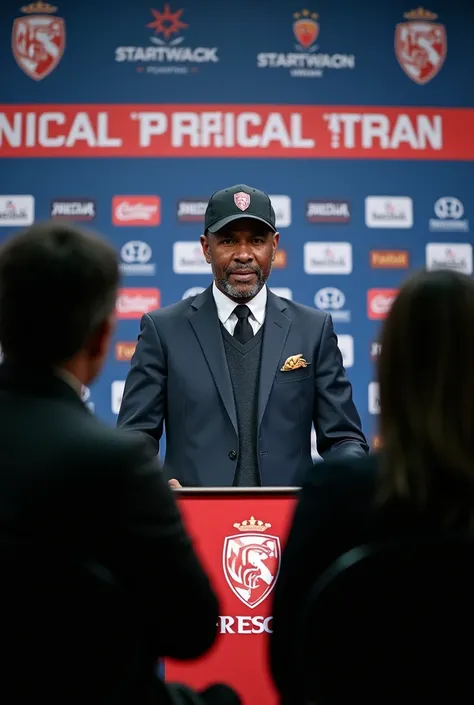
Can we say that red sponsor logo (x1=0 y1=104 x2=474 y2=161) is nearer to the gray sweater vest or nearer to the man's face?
the man's face

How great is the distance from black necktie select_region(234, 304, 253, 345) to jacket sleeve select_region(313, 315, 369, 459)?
0.78ft

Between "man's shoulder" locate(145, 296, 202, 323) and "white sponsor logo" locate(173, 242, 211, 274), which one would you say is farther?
"white sponsor logo" locate(173, 242, 211, 274)

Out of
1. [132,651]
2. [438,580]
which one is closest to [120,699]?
[132,651]

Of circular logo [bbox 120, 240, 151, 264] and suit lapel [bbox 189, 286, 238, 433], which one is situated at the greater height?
circular logo [bbox 120, 240, 151, 264]

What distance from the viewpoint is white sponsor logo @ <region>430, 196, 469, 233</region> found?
15.7ft

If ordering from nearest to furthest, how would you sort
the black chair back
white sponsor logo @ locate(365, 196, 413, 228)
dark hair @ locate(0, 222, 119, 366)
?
1. the black chair back
2. dark hair @ locate(0, 222, 119, 366)
3. white sponsor logo @ locate(365, 196, 413, 228)

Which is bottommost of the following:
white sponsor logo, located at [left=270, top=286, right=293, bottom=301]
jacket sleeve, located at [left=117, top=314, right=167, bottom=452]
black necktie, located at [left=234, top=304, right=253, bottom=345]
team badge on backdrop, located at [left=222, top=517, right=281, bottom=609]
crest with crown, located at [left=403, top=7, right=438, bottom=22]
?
team badge on backdrop, located at [left=222, top=517, right=281, bottom=609]

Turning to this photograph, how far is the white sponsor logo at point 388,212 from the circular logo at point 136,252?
4.17ft

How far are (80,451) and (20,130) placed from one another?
4075mm

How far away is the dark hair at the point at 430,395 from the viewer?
3.45ft

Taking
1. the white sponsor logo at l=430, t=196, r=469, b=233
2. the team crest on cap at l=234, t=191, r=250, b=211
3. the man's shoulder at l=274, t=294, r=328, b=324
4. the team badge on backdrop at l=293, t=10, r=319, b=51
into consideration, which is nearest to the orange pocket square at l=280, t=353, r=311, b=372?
the man's shoulder at l=274, t=294, r=328, b=324

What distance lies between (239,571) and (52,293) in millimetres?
877

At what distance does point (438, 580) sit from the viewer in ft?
3.28

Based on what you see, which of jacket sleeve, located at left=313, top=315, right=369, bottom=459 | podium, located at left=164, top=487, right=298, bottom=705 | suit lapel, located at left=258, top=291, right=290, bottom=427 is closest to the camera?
podium, located at left=164, top=487, right=298, bottom=705
